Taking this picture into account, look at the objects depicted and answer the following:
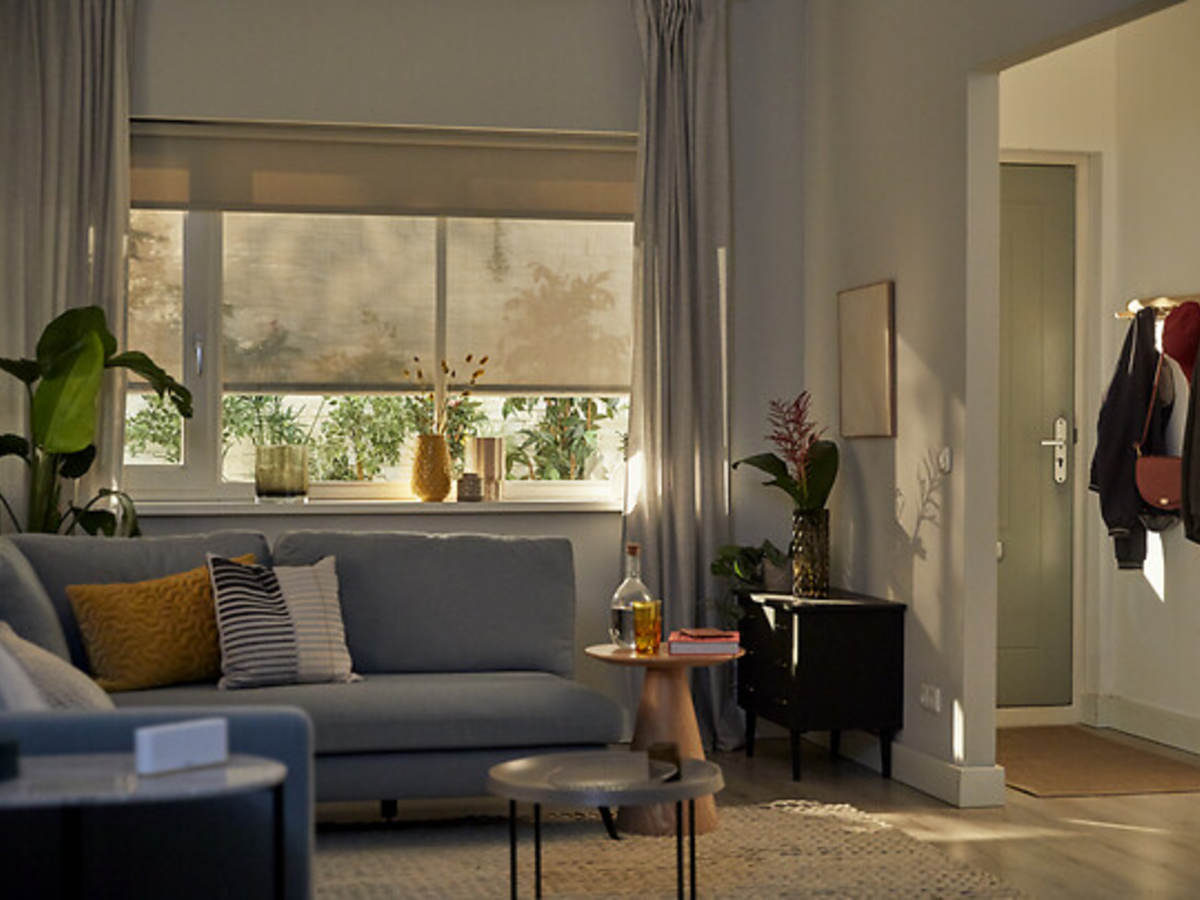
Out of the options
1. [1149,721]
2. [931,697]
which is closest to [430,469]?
[931,697]

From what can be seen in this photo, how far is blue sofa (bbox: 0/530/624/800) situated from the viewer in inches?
186

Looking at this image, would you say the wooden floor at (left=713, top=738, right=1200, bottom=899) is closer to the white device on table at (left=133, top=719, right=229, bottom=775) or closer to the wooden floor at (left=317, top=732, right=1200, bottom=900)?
the wooden floor at (left=317, top=732, right=1200, bottom=900)

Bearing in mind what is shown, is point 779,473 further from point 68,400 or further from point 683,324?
point 68,400

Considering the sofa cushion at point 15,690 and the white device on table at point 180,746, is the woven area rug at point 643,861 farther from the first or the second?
the white device on table at point 180,746

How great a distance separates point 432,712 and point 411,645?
571 millimetres

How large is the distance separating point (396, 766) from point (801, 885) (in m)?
1.20

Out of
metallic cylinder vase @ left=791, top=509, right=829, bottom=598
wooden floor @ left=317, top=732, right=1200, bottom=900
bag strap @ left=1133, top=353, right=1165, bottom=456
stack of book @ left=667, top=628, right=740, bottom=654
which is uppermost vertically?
bag strap @ left=1133, top=353, right=1165, bottom=456

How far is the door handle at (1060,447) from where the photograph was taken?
701 cm

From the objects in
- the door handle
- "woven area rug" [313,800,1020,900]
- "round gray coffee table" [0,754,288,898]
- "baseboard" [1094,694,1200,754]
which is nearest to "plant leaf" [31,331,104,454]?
"woven area rug" [313,800,1020,900]

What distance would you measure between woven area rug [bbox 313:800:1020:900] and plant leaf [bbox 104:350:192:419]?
174cm

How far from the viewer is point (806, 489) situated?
6.18 m

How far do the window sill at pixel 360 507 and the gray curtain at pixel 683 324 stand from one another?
268 millimetres

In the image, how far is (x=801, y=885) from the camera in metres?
4.32

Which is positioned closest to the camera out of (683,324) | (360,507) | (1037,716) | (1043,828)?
(1043,828)
